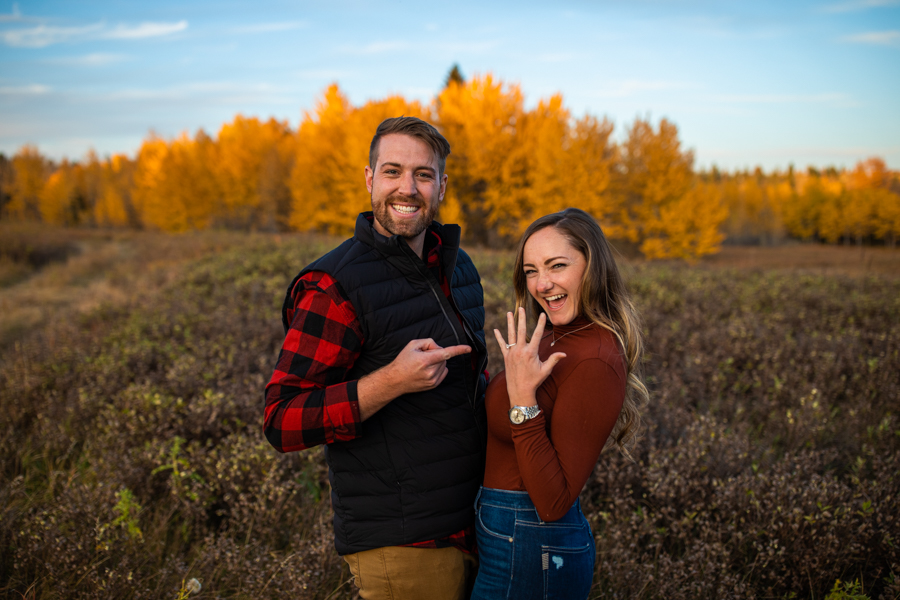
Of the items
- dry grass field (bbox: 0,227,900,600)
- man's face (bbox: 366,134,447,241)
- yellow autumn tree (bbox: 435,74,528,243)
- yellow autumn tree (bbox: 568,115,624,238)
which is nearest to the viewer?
man's face (bbox: 366,134,447,241)

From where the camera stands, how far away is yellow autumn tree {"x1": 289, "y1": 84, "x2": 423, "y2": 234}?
25.5 m

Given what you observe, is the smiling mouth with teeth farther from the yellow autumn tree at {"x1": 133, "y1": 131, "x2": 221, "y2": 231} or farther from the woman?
the yellow autumn tree at {"x1": 133, "y1": 131, "x2": 221, "y2": 231}

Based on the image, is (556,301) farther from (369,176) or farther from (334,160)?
(334,160)

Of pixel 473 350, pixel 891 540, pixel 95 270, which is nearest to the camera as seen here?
pixel 473 350

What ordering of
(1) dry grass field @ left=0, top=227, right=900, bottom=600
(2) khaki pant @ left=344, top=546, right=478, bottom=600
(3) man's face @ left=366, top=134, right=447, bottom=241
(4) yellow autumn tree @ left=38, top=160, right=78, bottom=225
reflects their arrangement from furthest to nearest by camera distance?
(4) yellow autumn tree @ left=38, top=160, right=78, bottom=225
(1) dry grass field @ left=0, top=227, right=900, bottom=600
(3) man's face @ left=366, top=134, right=447, bottom=241
(2) khaki pant @ left=344, top=546, right=478, bottom=600

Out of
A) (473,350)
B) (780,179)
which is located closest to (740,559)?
(473,350)

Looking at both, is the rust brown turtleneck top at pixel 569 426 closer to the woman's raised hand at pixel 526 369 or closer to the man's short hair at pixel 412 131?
the woman's raised hand at pixel 526 369

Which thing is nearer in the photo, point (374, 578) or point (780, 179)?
point (374, 578)

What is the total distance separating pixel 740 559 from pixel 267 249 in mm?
14843

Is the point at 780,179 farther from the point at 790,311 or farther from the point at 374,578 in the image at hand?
the point at 374,578

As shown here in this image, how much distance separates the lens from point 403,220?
1908 millimetres

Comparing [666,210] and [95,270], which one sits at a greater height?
→ [666,210]

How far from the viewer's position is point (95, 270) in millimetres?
21516

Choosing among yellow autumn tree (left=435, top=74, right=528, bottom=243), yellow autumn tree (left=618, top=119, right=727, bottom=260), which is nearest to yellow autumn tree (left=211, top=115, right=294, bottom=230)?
yellow autumn tree (left=435, top=74, right=528, bottom=243)
